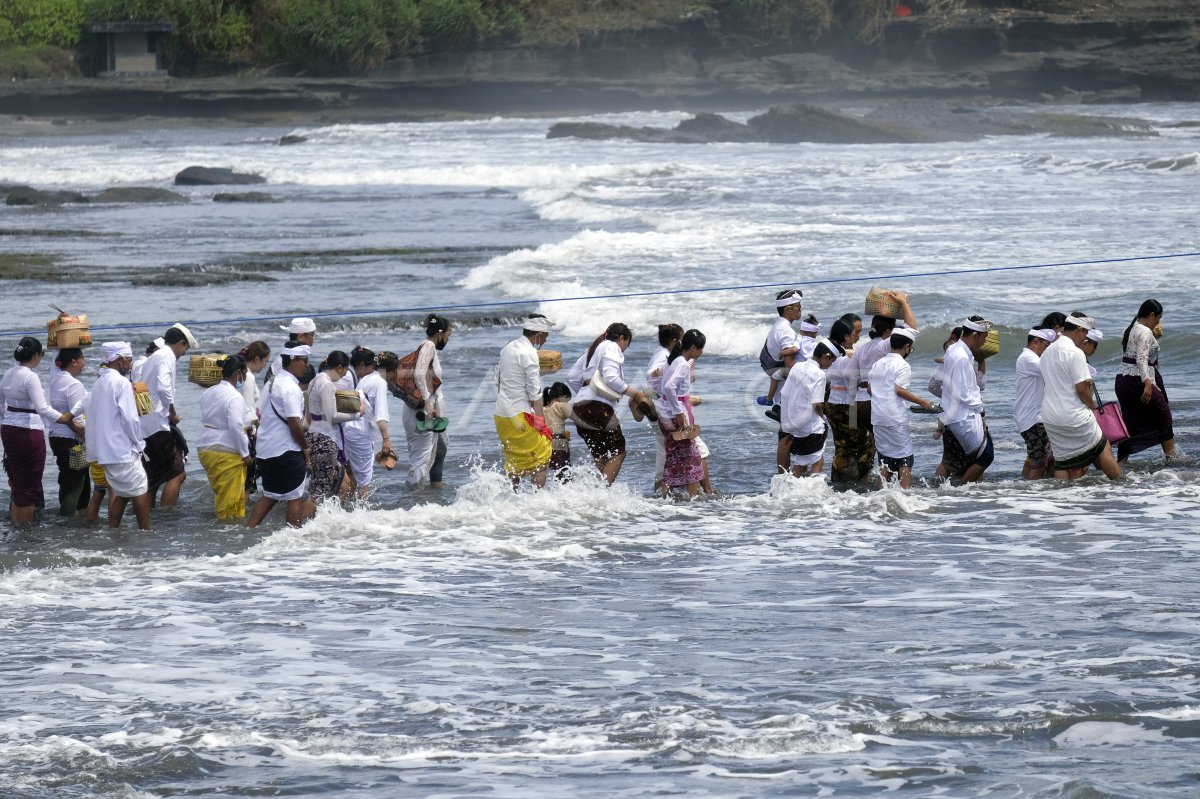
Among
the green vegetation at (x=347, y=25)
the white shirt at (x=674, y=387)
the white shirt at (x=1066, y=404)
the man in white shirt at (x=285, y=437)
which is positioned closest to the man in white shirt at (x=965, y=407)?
the white shirt at (x=1066, y=404)

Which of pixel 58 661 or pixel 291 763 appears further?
pixel 58 661

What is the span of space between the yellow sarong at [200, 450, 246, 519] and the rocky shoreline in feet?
242

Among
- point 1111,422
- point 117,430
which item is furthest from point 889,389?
point 117,430

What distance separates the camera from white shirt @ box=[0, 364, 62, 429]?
11188 millimetres

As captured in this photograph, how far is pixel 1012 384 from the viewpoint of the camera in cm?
1593

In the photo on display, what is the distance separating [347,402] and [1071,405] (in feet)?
15.6

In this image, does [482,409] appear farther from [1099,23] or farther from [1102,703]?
[1099,23]

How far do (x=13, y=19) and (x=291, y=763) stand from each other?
9592cm

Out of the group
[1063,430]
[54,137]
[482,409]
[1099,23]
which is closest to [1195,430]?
[1063,430]

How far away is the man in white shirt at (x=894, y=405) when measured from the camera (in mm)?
11172

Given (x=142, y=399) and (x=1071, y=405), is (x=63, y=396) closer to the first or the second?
(x=142, y=399)

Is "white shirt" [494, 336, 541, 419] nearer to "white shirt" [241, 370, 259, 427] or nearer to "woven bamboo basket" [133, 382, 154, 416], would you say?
"white shirt" [241, 370, 259, 427]

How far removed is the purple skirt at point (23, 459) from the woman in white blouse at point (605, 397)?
143 inches

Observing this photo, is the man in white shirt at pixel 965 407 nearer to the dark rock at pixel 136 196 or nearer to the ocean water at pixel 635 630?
the ocean water at pixel 635 630
